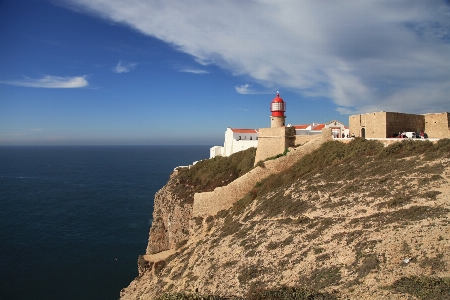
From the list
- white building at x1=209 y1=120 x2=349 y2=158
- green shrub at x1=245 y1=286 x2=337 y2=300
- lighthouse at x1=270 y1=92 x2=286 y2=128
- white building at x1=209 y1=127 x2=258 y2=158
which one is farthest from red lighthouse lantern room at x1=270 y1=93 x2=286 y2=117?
green shrub at x1=245 y1=286 x2=337 y2=300

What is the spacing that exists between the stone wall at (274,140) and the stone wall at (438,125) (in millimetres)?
9028

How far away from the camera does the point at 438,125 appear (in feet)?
62.8

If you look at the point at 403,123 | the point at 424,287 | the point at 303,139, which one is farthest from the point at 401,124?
the point at 424,287

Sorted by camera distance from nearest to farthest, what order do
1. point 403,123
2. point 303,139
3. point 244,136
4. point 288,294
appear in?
1. point 288,294
2. point 403,123
3. point 303,139
4. point 244,136

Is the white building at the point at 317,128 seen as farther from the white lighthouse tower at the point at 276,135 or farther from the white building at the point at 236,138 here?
the white building at the point at 236,138

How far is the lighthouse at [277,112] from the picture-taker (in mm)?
23828

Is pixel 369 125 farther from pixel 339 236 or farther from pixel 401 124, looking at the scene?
pixel 339 236

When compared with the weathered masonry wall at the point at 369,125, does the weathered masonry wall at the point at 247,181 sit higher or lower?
lower

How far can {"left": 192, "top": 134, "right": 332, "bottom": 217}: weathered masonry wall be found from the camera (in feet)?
65.2

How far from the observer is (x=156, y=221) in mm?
27797

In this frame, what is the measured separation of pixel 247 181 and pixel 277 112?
7231 millimetres

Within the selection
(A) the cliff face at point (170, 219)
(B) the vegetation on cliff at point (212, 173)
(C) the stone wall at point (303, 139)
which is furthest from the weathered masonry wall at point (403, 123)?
(A) the cliff face at point (170, 219)

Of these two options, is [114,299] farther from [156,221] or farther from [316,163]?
[316,163]

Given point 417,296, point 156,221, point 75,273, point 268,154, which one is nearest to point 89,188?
point 75,273
